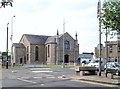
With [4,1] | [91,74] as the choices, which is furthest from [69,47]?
[4,1]

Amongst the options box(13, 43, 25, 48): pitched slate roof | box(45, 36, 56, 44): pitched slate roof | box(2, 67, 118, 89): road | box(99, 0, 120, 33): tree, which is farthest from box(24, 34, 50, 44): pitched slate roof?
box(99, 0, 120, 33): tree

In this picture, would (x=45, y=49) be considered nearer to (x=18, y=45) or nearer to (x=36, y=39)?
(x=36, y=39)

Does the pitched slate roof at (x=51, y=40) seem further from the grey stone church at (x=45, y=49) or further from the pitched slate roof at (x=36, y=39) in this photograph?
the pitched slate roof at (x=36, y=39)

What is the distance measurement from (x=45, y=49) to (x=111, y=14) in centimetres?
8098

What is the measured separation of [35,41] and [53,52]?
786 centimetres

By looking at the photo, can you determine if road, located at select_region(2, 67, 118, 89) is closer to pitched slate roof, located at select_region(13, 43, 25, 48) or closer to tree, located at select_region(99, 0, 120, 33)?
tree, located at select_region(99, 0, 120, 33)

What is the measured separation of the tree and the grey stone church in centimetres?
7278

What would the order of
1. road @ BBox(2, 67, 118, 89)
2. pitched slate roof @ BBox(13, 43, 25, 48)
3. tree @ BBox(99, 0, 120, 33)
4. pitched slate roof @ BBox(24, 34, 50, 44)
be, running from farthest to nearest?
pitched slate roof @ BBox(13, 43, 25, 48) < pitched slate roof @ BBox(24, 34, 50, 44) < tree @ BBox(99, 0, 120, 33) < road @ BBox(2, 67, 118, 89)

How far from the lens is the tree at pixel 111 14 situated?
25.2 meters

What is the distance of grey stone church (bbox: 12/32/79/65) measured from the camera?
100 metres

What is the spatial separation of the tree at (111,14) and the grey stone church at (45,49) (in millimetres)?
72782

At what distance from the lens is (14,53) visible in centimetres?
10488

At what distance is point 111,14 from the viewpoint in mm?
25250

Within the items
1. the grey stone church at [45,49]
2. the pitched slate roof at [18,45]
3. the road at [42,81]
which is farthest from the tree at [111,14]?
the pitched slate roof at [18,45]
